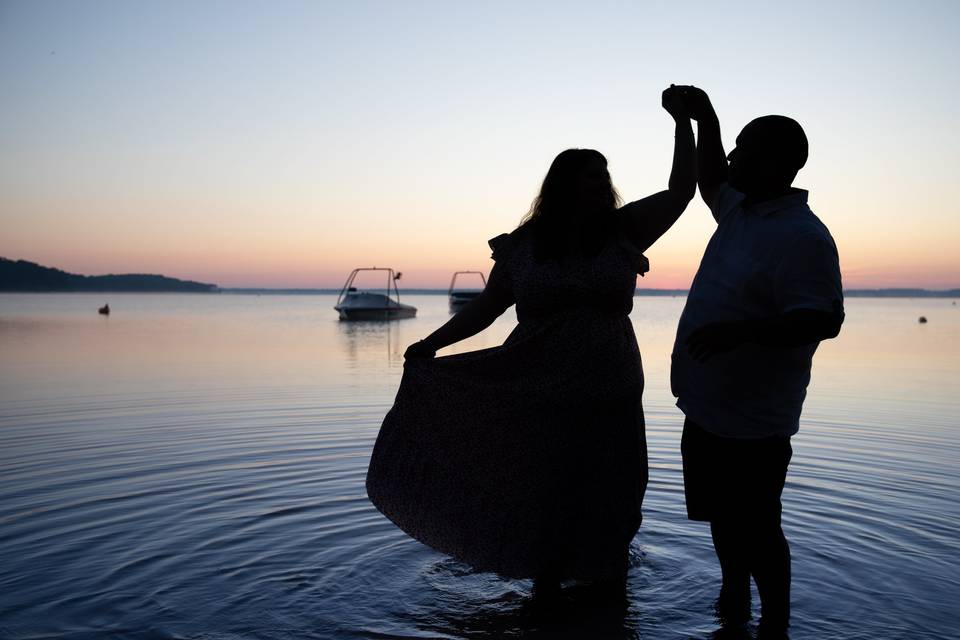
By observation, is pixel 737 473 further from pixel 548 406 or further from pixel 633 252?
pixel 633 252

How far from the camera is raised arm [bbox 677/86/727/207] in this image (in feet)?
10.9

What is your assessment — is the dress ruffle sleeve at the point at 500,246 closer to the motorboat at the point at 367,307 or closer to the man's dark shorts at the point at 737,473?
the man's dark shorts at the point at 737,473

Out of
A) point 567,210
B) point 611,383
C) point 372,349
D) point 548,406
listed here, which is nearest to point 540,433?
point 548,406

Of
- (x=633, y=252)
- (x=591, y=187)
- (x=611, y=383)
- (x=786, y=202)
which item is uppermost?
(x=591, y=187)

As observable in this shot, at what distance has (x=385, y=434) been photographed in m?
4.04

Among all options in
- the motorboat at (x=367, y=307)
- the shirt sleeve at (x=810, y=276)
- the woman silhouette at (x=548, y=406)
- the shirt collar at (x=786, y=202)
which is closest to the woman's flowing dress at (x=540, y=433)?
the woman silhouette at (x=548, y=406)

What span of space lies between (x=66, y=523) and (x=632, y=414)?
12.2 ft

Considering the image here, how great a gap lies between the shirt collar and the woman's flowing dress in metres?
0.64

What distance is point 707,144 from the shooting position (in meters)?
3.35

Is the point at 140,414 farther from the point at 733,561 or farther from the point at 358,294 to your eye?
the point at 358,294

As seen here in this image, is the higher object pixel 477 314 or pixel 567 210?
pixel 567 210

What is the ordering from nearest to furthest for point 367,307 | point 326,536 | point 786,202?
point 786,202 < point 326,536 < point 367,307

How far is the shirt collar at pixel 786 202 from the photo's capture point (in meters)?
2.82

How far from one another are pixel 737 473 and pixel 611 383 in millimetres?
680
